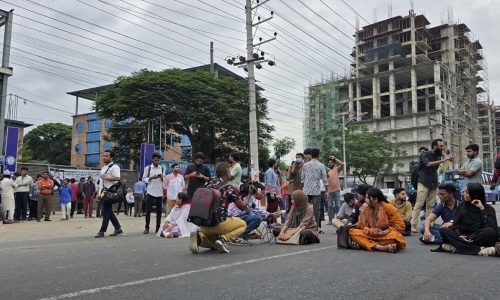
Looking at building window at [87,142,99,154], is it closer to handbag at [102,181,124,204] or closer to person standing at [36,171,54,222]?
person standing at [36,171,54,222]

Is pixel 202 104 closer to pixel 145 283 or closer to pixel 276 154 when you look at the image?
pixel 276 154

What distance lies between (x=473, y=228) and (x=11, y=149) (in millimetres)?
16699

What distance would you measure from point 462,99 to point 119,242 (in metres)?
87.8


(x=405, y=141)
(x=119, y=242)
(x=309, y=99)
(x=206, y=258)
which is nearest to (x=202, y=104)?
(x=119, y=242)

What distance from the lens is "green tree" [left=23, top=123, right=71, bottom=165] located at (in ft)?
221

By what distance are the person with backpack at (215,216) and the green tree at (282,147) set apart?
35778 millimetres

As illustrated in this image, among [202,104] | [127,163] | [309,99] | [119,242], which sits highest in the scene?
[309,99]

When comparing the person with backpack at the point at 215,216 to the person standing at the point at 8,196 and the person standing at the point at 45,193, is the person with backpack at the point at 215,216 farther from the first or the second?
the person standing at the point at 45,193

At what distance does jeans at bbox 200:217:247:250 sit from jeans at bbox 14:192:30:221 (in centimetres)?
1086

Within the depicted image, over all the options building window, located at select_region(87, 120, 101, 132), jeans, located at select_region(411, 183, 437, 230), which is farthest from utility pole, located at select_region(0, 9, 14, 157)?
building window, located at select_region(87, 120, 101, 132)

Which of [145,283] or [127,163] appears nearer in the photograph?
[145,283]

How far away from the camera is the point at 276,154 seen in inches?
1679

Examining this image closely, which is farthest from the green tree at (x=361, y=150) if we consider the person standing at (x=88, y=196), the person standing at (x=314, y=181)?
the person standing at (x=314, y=181)

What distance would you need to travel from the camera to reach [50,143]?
68875 millimetres
